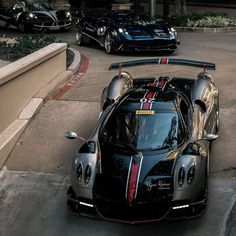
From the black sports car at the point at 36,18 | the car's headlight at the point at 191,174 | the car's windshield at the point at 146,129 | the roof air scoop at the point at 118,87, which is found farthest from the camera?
the black sports car at the point at 36,18

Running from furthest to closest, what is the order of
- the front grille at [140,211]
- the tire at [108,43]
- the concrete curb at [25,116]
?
the tire at [108,43] → the concrete curb at [25,116] → the front grille at [140,211]

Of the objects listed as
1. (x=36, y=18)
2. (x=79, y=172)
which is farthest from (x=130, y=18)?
(x=79, y=172)

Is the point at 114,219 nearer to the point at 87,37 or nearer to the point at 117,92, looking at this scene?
the point at 117,92

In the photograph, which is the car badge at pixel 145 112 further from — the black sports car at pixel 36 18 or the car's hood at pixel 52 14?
the car's hood at pixel 52 14

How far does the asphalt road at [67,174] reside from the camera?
651 centimetres

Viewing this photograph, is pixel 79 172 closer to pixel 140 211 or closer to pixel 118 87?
pixel 140 211

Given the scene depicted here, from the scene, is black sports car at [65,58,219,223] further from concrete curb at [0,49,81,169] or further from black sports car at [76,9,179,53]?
black sports car at [76,9,179,53]

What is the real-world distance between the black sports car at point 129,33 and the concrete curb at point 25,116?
3.04 metres

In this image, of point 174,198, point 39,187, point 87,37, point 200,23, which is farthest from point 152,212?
point 200,23

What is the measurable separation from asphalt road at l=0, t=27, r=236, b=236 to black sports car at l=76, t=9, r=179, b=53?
2.44 metres

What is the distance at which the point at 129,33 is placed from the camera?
16500 mm

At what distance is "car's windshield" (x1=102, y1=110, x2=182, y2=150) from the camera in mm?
6852

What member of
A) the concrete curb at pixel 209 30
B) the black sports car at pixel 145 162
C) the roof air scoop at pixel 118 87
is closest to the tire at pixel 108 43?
the concrete curb at pixel 209 30

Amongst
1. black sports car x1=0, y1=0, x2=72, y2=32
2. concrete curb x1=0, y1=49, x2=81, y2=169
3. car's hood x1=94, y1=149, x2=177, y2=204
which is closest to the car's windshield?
car's hood x1=94, y1=149, x2=177, y2=204
